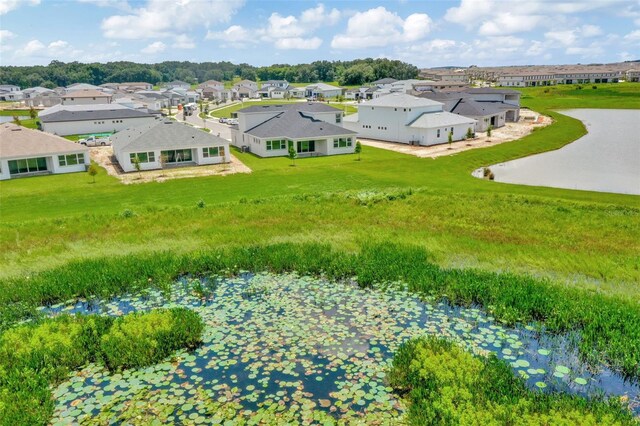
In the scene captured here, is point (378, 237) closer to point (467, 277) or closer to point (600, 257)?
point (467, 277)

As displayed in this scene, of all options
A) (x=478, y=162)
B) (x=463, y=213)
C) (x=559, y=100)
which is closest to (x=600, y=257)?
(x=463, y=213)

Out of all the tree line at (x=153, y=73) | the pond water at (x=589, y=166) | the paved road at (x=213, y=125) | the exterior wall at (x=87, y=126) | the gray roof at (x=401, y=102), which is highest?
the tree line at (x=153, y=73)

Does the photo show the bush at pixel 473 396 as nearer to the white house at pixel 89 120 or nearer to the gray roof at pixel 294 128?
the gray roof at pixel 294 128

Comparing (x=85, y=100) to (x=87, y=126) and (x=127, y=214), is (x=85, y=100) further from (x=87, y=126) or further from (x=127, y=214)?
(x=127, y=214)

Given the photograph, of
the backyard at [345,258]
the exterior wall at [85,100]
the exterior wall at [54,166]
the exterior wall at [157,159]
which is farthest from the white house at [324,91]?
the backyard at [345,258]

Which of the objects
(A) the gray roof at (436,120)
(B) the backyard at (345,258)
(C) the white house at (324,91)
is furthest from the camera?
(C) the white house at (324,91)

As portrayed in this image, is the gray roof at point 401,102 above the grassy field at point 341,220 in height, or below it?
above

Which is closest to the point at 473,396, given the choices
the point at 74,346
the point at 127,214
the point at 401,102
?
the point at 74,346

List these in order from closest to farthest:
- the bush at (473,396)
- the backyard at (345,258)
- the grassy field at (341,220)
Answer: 1. the bush at (473,396)
2. the backyard at (345,258)
3. the grassy field at (341,220)
